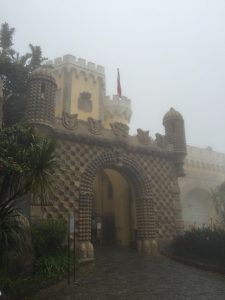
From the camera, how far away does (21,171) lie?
10.3m

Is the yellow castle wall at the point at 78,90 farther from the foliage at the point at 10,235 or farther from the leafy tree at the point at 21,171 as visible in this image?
the foliage at the point at 10,235

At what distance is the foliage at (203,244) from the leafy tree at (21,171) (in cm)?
867

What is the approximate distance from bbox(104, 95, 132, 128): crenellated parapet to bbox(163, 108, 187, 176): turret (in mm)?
12364

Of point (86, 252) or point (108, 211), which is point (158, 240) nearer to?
point (86, 252)

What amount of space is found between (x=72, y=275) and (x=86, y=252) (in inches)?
127

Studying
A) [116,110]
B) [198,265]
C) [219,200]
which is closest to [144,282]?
[198,265]

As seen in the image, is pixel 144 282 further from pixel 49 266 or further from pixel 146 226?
pixel 146 226

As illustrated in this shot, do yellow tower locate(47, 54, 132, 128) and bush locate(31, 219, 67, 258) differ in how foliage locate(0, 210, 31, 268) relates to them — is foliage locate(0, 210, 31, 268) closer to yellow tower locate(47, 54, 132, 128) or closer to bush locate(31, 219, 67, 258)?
bush locate(31, 219, 67, 258)

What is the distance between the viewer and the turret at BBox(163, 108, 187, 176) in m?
20.8

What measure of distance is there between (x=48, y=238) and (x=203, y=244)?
7.77 metres

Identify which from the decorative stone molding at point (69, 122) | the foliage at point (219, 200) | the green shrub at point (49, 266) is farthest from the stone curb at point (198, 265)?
the foliage at point (219, 200)

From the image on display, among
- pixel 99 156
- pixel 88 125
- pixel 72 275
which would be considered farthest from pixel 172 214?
pixel 72 275

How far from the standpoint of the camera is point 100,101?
1277 inches

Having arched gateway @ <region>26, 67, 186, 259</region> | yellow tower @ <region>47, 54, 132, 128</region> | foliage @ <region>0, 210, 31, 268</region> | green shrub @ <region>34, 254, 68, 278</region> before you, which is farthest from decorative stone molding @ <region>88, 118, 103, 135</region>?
yellow tower @ <region>47, 54, 132, 128</region>
